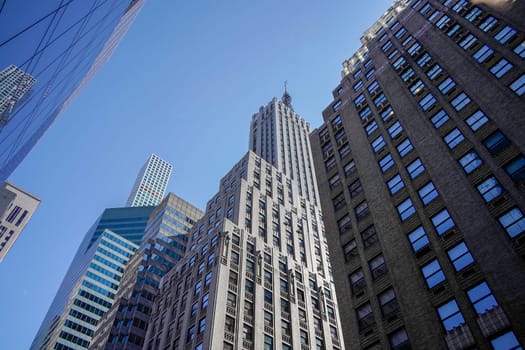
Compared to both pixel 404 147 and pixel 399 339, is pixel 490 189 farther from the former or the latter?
pixel 399 339

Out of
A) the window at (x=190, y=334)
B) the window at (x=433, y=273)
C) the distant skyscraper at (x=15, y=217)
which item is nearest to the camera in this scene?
the window at (x=433, y=273)

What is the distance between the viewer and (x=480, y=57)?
35.8 metres

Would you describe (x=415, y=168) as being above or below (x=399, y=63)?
below

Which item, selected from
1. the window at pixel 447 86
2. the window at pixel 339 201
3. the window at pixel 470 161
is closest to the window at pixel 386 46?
the window at pixel 447 86

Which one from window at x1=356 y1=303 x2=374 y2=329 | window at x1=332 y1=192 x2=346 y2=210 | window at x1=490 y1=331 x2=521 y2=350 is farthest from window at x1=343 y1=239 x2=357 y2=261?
window at x1=490 y1=331 x2=521 y2=350

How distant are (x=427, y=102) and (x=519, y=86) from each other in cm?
824

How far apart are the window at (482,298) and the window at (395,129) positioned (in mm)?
17899

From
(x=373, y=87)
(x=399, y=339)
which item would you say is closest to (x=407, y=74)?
(x=373, y=87)

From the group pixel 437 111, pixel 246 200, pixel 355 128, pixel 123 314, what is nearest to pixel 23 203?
pixel 123 314

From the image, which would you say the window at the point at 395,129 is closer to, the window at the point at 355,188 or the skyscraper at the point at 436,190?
the skyscraper at the point at 436,190

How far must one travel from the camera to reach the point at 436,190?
1179 inches

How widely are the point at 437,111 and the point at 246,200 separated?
42.3 metres

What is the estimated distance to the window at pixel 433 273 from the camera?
2538cm

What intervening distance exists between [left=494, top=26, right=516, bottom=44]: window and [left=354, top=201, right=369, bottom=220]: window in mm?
18868
